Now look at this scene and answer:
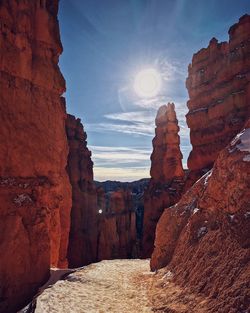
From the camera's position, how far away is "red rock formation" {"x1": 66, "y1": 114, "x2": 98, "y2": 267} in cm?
4644

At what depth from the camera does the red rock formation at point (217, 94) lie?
101 feet

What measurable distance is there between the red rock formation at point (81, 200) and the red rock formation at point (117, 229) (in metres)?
1.70

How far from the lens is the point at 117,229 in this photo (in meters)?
62.8

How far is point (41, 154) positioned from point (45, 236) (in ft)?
15.4

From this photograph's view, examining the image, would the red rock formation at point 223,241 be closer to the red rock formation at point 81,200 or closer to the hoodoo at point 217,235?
the hoodoo at point 217,235

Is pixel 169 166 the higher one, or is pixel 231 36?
pixel 231 36

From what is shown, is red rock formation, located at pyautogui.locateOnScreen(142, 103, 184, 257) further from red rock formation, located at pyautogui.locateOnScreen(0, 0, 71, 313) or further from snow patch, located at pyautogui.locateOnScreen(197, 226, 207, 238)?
snow patch, located at pyautogui.locateOnScreen(197, 226, 207, 238)

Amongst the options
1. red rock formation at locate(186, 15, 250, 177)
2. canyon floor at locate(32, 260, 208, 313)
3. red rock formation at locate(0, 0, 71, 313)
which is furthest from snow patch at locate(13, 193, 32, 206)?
red rock formation at locate(186, 15, 250, 177)

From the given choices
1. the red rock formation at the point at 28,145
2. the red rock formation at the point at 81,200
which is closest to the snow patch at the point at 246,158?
the red rock formation at the point at 28,145

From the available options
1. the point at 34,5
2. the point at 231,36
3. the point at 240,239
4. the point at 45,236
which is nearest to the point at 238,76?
the point at 231,36

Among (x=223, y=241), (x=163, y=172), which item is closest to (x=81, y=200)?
(x=163, y=172)

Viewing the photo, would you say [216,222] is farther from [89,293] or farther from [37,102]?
[37,102]

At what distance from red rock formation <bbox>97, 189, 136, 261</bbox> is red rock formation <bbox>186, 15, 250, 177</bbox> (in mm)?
22235

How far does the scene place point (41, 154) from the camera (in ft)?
63.1
